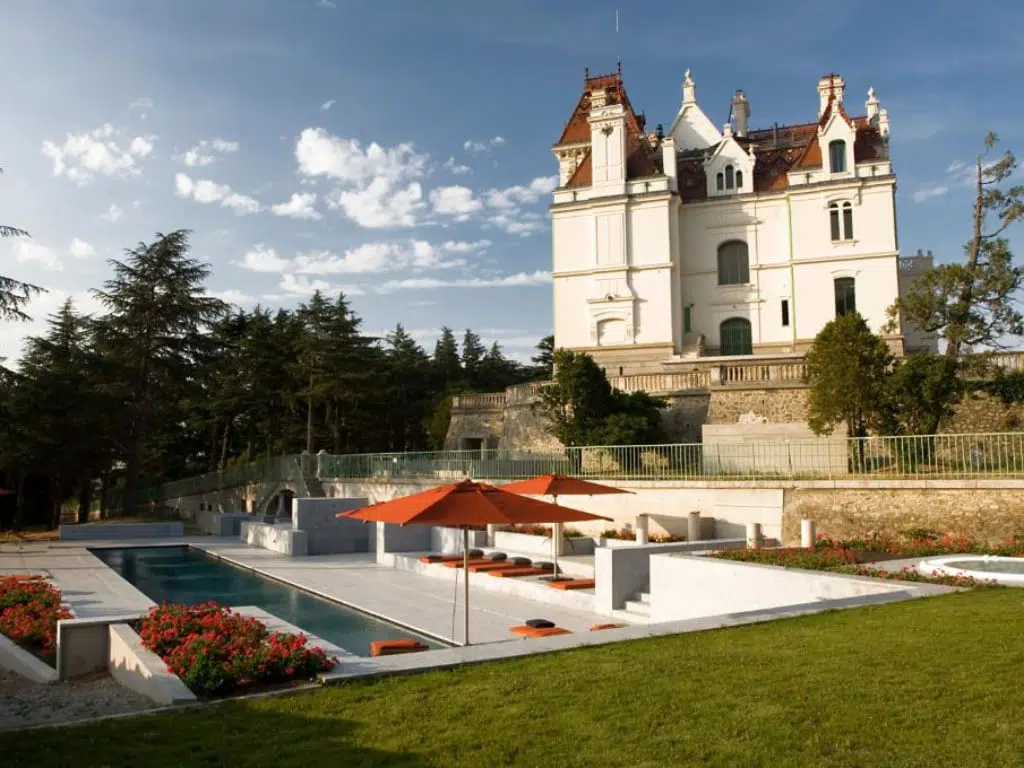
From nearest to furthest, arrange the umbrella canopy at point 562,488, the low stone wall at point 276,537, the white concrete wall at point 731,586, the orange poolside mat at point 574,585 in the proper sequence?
the white concrete wall at point 731,586
the orange poolside mat at point 574,585
the umbrella canopy at point 562,488
the low stone wall at point 276,537

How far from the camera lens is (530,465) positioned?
2669cm

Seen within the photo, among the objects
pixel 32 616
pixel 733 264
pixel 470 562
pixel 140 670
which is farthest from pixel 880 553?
pixel 733 264

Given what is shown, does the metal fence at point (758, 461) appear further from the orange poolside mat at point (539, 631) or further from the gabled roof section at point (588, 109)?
the gabled roof section at point (588, 109)

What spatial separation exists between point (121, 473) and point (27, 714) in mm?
51698

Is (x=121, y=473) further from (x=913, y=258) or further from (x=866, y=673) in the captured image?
(x=866, y=673)

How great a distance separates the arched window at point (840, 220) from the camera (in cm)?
4038

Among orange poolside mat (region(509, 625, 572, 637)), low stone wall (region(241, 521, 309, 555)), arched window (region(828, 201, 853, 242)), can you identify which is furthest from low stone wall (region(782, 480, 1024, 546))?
arched window (region(828, 201, 853, 242))

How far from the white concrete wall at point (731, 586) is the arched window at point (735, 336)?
29.5m

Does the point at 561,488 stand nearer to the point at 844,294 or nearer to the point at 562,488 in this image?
the point at 562,488

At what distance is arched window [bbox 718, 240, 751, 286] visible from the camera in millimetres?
43219

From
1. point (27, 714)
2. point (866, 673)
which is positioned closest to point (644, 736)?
point (866, 673)

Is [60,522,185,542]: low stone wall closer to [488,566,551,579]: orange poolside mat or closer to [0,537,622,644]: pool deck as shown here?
[0,537,622,644]: pool deck

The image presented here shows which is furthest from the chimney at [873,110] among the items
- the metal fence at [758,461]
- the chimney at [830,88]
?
the metal fence at [758,461]

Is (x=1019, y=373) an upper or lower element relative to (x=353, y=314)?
lower
